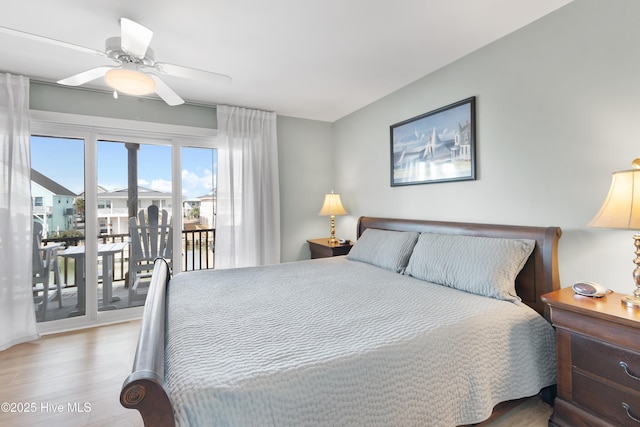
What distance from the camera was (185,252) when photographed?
149 inches

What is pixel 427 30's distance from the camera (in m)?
2.17

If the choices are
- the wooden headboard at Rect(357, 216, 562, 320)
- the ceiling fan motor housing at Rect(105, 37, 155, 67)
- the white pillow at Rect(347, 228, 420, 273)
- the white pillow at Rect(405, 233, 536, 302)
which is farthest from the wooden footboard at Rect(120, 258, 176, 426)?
the wooden headboard at Rect(357, 216, 562, 320)

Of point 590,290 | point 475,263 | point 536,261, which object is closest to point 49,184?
point 475,263

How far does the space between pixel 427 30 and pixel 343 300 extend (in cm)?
202

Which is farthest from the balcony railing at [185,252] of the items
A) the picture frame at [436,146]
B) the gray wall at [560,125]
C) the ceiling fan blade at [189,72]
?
the gray wall at [560,125]

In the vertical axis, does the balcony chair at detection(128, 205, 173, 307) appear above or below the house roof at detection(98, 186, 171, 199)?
below

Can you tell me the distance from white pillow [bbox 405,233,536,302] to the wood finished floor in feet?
2.47

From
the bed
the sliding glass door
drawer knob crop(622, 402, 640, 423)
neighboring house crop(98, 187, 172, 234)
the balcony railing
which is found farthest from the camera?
neighboring house crop(98, 187, 172, 234)

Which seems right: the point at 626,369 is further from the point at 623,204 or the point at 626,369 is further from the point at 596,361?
the point at 623,204

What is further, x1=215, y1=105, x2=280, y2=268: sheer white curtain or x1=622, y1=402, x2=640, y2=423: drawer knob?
x1=215, y1=105, x2=280, y2=268: sheer white curtain

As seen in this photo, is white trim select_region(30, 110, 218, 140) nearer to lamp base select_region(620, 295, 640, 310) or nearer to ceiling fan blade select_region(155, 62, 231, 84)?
ceiling fan blade select_region(155, 62, 231, 84)

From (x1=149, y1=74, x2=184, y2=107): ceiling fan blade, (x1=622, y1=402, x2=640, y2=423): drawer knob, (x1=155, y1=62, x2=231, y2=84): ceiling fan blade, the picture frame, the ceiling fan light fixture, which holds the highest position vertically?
(x1=155, y1=62, x2=231, y2=84): ceiling fan blade

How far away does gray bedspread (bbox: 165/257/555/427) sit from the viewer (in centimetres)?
100

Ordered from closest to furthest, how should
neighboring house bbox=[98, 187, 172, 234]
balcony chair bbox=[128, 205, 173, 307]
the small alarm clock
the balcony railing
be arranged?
Answer: the small alarm clock → the balcony railing → neighboring house bbox=[98, 187, 172, 234] → balcony chair bbox=[128, 205, 173, 307]
